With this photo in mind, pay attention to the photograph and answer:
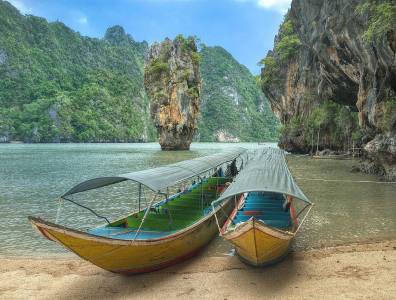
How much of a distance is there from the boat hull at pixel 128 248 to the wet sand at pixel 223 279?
1.02 ft

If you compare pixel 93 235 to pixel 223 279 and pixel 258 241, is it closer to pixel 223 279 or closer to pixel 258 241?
pixel 223 279

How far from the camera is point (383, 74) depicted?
21.0m

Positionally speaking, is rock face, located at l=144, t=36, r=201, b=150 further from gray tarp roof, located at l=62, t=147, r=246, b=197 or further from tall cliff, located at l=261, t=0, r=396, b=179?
gray tarp roof, located at l=62, t=147, r=246, b=197

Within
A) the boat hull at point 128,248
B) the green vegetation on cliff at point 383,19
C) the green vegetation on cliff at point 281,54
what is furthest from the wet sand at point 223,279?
the green vegetation on cliff at point 281,54

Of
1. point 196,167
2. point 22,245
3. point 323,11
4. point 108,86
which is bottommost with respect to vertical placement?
point 22,245

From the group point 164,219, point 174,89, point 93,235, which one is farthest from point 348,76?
point 174,89

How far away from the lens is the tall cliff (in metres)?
19.0

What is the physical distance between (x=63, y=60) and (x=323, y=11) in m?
166

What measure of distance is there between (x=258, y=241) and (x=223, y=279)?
1.33 m

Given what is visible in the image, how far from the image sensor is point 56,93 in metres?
137

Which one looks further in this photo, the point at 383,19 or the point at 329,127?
the point at 329,127

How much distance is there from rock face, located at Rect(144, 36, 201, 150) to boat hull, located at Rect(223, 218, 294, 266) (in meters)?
63.4

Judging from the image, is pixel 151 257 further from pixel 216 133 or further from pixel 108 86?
pixel 216 133

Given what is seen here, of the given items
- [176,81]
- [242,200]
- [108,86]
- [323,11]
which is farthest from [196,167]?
[108,86]
